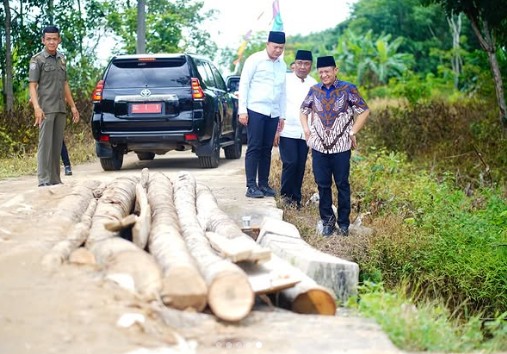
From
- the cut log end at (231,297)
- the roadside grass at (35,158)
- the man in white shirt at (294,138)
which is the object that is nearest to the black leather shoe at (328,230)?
the man in white shirt at (294,138)

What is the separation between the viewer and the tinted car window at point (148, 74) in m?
14.2

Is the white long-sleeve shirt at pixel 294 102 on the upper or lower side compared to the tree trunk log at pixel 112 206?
upper

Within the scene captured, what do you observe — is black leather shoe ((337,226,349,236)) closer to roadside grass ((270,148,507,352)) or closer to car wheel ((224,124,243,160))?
roadside grass ((270,148,507,352))

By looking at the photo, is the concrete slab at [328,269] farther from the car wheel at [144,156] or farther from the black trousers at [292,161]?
the car wheel at [144,156]

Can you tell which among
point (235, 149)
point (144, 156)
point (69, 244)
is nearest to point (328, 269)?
point (69, 244)

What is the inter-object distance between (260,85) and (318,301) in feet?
16.0

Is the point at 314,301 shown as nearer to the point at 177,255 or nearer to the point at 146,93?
the point at 177,255

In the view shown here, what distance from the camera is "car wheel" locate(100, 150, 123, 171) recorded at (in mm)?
14695

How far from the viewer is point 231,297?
532 cm

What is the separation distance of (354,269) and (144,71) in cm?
828

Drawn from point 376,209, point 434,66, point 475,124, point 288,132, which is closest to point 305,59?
point 288,132

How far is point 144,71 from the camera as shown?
14227 mm

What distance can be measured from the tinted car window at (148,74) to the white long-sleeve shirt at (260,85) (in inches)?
158

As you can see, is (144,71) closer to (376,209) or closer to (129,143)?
(129,143)
